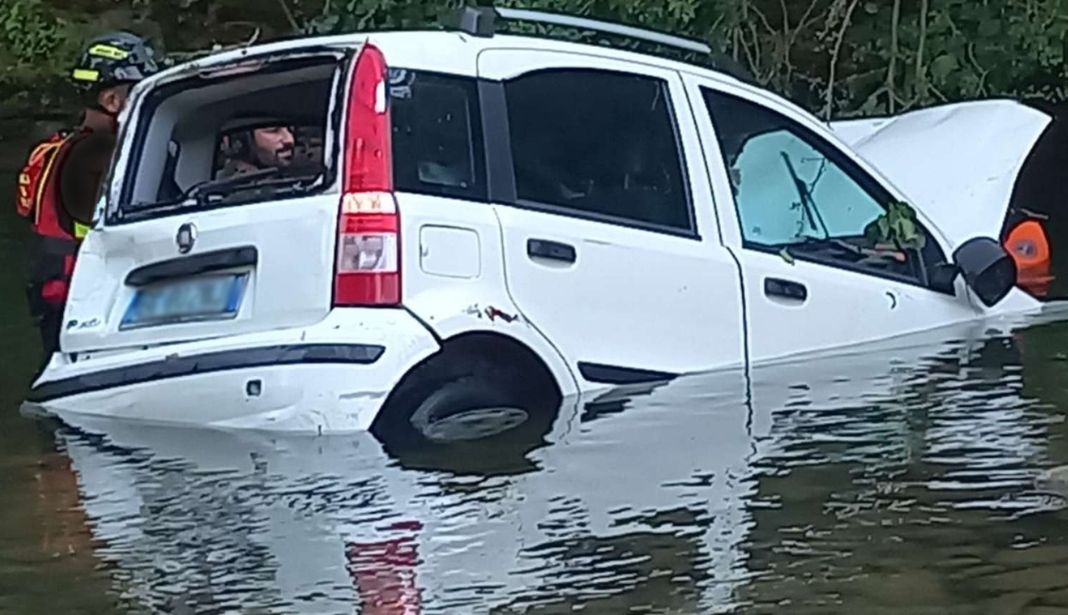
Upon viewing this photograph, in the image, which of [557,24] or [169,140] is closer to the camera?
[169,140]

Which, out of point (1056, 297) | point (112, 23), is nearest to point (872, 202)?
point (1056, 297)

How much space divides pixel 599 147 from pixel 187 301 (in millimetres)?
1519

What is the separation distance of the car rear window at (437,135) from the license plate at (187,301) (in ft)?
2.17

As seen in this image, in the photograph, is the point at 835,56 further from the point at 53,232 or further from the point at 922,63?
the point at 53,232

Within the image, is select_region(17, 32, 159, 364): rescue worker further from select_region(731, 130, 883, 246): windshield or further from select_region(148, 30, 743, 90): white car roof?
select_region(731, 130, 883, 246): windshield

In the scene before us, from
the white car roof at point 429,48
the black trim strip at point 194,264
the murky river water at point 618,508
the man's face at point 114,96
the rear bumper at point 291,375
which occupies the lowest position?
the murky river water at point 618,508

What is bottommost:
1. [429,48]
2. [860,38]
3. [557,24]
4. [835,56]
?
[429,48]

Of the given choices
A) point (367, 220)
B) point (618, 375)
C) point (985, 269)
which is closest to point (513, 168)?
point (367, 220)

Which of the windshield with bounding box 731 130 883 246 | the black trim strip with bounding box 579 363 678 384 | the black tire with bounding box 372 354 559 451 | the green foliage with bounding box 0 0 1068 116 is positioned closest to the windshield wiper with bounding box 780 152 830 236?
the windshield with bounding box 731 130 883 246

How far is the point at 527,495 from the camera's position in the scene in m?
6.81

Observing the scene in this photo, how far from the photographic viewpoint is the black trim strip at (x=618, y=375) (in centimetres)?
759

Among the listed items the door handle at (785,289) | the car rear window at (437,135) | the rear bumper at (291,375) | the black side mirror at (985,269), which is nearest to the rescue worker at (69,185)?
the rear bumper at (291,375)

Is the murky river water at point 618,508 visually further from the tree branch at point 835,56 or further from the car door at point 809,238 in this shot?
the tree branch at point 835,56

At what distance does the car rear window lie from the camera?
7.23 meters
